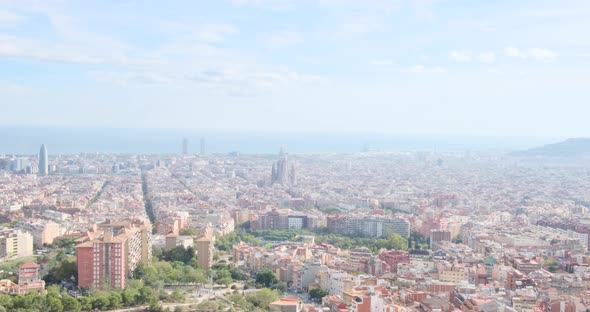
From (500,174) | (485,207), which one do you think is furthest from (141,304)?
(500,174)

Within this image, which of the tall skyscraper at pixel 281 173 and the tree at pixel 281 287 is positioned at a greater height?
the tall skyscraper at pixel 281 173

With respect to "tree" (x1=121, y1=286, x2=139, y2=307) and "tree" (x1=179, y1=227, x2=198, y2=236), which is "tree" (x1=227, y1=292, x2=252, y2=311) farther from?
"tree" (x1=179, y1=227, x2=198, y2=236)

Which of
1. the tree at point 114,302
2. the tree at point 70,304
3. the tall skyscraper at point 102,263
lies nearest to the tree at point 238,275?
the tall skyscraper at point 102,263

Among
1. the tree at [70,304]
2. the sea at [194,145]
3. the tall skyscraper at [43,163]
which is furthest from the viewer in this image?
the sea at [194,145]

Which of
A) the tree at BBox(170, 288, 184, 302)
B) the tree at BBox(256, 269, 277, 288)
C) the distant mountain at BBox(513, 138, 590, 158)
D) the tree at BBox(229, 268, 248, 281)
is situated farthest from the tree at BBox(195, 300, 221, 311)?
the distant mountain at BBox(513, 138, 590, 158)

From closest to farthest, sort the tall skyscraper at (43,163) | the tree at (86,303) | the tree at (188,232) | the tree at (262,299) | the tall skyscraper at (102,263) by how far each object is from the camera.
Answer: the tree at (86,303)
the tree at (262,299)
the tall skyscraper at (102,263)
the tree at (188,232)
the tall skyscraper at (43,163)

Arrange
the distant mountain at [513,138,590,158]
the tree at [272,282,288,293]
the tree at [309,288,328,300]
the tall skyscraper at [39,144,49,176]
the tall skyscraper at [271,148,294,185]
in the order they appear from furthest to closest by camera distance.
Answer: the distant mountain at [513,138,590,158] < the tall skyscraper at [39,144,49,176] < the tall skyscraper at [271,148,294,185] < the tree at [272,282,288,293] < the tree at [309,288,328,300]

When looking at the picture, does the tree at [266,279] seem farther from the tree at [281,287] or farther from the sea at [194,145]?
the sea at [194,145]
